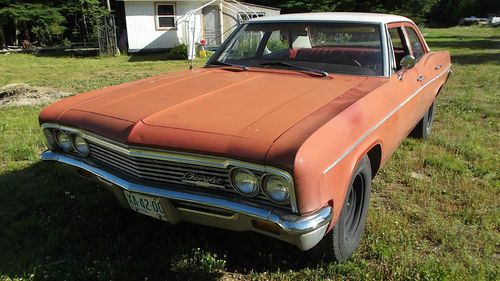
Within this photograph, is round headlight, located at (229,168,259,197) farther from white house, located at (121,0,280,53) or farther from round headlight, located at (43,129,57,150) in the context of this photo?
white house, located at (121,0,280,53)

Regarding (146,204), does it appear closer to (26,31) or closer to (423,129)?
(423,129)

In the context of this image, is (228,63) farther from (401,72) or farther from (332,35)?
(401,72)

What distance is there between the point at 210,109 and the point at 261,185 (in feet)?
2.36

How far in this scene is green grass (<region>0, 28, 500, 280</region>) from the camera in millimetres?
2922

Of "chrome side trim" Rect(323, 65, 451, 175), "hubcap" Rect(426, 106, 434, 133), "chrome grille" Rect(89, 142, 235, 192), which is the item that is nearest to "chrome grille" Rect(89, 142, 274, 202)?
"chrome grille" Rect(89, 142, 235, 192)

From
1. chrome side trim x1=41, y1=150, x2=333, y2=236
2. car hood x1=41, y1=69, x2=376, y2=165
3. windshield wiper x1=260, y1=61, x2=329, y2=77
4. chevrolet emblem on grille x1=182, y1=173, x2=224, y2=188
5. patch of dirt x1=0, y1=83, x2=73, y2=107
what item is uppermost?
windshield wiper x1=260, y1=61, x2=329, y2=77

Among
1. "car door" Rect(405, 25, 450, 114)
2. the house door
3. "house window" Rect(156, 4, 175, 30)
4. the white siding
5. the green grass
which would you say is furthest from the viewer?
the house door

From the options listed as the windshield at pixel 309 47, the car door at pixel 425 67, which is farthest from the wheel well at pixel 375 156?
the car door at pixel 425 67

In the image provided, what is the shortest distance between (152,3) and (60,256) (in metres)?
17.4

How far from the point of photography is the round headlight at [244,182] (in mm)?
2369

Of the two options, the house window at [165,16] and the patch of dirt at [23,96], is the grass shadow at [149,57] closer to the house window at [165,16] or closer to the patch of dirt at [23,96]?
the house window at [165,16]

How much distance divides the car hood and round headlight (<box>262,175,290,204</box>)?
14 cm

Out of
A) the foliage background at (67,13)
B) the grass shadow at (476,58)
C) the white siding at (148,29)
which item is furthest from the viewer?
the foliage background at (67,13)

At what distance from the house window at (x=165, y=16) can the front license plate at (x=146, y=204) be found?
58.0 ft
